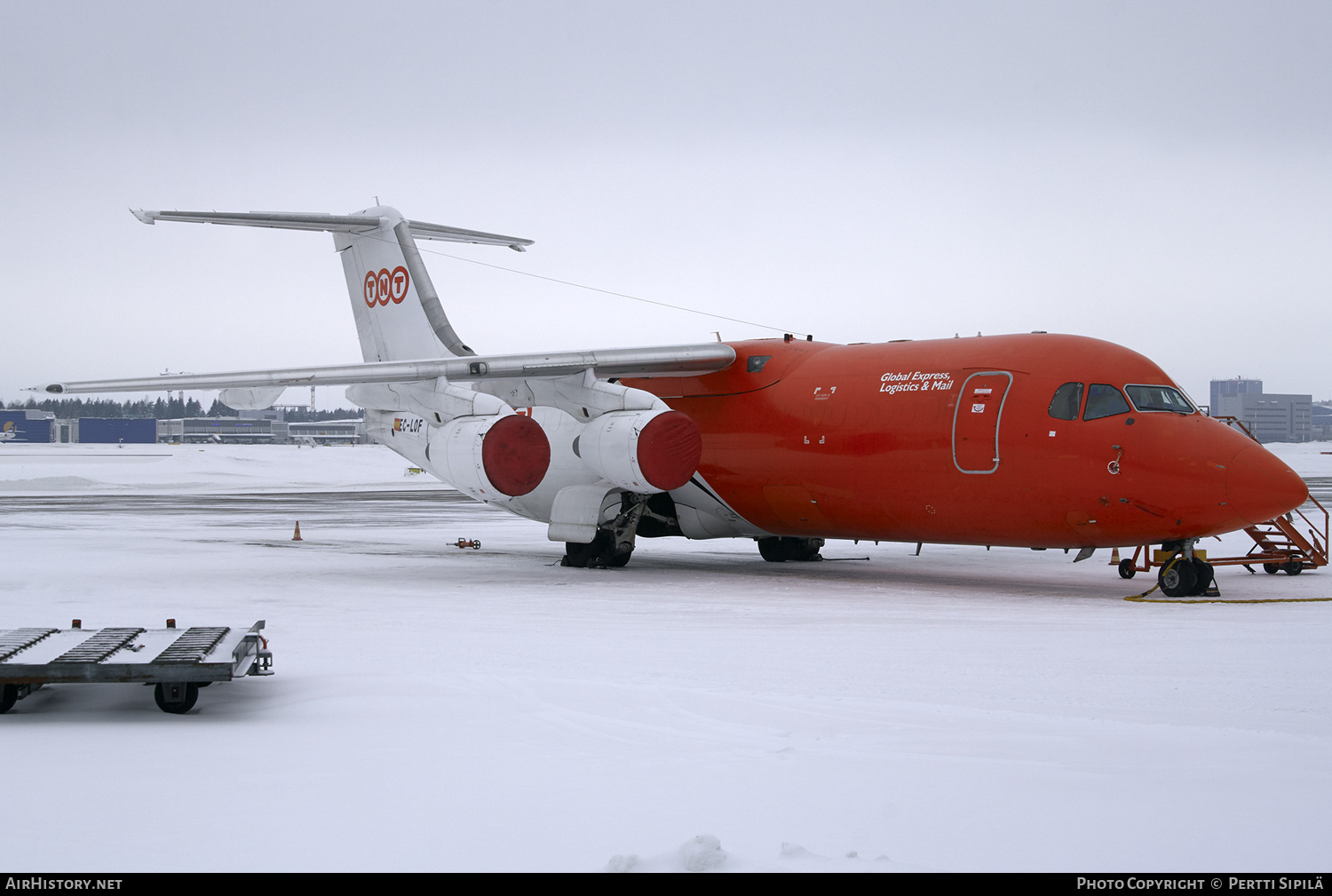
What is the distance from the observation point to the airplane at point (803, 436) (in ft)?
38.4

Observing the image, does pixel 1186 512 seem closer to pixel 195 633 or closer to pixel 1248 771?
pixel 1248 771

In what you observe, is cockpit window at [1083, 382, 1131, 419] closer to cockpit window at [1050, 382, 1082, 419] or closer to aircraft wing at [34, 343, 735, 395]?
cockpit window at [1050, 382, 1082, 419]

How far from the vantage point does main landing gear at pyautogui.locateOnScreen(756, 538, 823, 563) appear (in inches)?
671

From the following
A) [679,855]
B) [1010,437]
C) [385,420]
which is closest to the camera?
[679,855]

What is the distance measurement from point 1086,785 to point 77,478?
4082cm

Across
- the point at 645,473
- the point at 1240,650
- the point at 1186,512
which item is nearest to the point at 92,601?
the point at 645,473

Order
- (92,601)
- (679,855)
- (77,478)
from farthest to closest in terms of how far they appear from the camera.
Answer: (77,478)
(92,601)
(679,855)

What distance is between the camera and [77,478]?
39.1m

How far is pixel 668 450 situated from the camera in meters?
14.0

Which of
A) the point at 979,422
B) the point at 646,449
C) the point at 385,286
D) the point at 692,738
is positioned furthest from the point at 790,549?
the point at 692,738

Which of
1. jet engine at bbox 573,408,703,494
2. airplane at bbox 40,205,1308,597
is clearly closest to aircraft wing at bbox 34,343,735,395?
airplane at bbox 40,205,1308,597

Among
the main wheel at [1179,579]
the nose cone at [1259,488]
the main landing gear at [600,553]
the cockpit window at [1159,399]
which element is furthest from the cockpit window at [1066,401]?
the main landing gear at [600,553]

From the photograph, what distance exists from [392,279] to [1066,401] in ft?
35.2

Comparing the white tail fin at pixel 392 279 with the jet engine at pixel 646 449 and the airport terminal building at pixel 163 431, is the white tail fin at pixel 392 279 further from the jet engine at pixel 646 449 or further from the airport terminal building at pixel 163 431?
the airport terminal building at pixel 163 431
